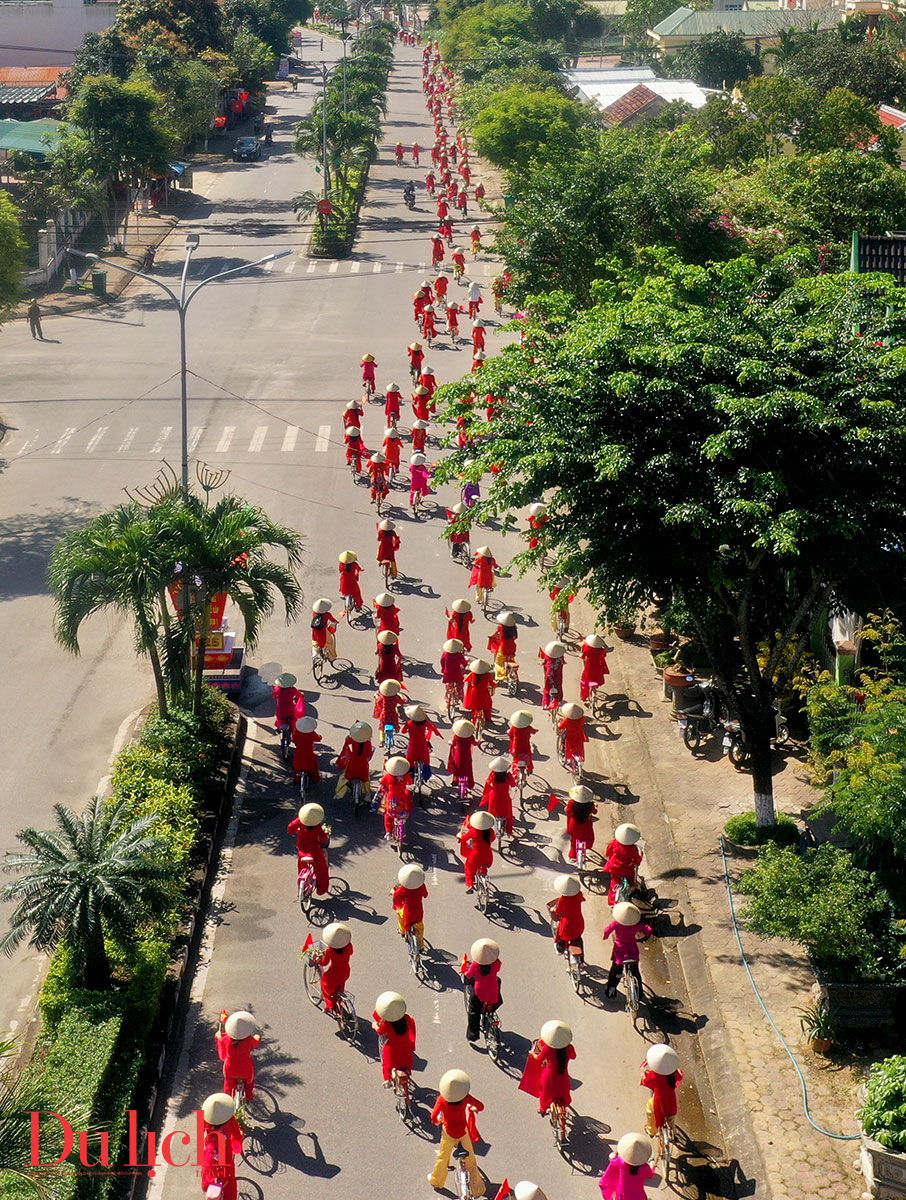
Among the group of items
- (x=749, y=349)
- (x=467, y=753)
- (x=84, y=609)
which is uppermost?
(x=749, y=349)

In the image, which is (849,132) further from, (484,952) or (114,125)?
(484,952)

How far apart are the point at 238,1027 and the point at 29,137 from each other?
46824 mm

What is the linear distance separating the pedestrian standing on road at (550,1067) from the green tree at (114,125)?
41.8 meters

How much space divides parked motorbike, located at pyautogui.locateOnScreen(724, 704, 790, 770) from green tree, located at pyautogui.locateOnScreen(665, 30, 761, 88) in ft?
223

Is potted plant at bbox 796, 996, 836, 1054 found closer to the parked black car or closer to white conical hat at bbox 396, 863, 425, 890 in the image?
white conical hat at bbox 396, 863, 425, 890

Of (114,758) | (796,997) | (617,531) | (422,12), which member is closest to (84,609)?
(114,758)

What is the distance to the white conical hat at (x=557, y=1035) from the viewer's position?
10773 millimetres

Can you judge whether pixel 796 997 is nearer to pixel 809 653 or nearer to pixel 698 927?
pixel 698 927

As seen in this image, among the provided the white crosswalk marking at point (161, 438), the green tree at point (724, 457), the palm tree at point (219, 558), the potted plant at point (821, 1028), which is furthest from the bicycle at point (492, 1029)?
the white crosswalk marking at point (161, 438)

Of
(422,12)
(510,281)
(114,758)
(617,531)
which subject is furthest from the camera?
(422,12)

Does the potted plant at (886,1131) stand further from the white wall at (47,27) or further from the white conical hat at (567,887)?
the white wall at (47,27)

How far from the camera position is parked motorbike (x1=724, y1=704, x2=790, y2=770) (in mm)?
16812

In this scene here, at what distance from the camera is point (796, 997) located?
1280cm

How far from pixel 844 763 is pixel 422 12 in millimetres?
154063
